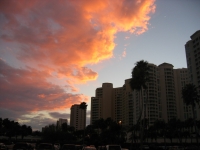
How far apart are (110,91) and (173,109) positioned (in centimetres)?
5777

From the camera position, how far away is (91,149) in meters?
20.6

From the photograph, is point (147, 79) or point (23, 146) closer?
Answer: point (23, 146)

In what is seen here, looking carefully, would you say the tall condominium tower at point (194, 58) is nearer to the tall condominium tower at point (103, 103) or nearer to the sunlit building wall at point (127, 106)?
the sunlit building wall at point (127, 106)

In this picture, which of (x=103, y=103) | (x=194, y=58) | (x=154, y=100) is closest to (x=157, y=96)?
(x=154, y=100)

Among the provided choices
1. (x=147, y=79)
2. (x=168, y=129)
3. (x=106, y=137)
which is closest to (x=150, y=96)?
(x=168, y=129)

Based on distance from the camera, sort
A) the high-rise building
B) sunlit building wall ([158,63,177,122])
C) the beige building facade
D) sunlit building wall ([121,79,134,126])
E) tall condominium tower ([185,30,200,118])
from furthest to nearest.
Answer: sunlit building wall ([121,79,134,126])
sunlit building wall ([158,63,177,122])
the high-rise building
the beige building facade
tall condominium tower ([185,30,200,118])

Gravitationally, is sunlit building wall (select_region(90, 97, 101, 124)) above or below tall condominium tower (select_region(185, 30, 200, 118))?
below

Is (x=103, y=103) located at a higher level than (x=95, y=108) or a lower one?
higher

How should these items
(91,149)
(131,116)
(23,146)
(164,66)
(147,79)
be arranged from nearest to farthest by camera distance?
(23,146), (91,149), (147,79), (164,66), (131,116)

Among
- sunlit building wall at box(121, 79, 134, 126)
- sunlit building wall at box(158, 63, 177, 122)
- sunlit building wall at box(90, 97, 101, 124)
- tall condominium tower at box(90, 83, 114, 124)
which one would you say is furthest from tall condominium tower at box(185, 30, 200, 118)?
sunlit building wall at box(90, 97, 101, 124)

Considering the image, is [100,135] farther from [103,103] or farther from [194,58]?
[103,103]

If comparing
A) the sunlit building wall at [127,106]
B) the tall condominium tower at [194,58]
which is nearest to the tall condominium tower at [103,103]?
the sunlit building wall at [127,106]

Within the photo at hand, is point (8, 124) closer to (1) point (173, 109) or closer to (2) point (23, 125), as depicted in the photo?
(2) point (23, 125)

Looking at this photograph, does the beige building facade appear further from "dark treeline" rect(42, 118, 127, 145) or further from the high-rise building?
"dark treeline" rect(42, 118, 127, 145)
